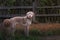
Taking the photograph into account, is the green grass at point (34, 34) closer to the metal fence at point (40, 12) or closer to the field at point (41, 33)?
the field at point (41, 33)

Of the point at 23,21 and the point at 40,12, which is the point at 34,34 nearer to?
the point at 23,21

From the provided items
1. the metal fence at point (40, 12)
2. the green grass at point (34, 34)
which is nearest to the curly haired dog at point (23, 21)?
the green grass at point (34, 34)

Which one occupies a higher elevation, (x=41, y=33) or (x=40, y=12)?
(x=40, y=12)

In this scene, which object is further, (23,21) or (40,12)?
(40,12)

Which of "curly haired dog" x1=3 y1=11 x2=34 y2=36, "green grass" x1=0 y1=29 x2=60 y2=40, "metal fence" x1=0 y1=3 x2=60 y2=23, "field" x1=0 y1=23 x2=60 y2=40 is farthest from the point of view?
"metal fence" x1=0 y1=3 x2=60 y2=23

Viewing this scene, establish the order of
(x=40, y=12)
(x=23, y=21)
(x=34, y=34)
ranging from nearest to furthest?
(x=23, y=21) → (x=34, y=34) → (x=40, y=12)

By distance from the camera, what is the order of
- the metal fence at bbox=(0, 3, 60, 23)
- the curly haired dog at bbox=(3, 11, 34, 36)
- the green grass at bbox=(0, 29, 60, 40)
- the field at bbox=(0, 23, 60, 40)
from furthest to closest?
1. the metal fence at bbox=(0, 3, 60, 23)
2. the field at bbox=(0, 23, 60, 40)
3. the green grass at bbox=(0, 29, 60, 40)
4. the curly haired dog at bbox=(3, 11, 34, 36)

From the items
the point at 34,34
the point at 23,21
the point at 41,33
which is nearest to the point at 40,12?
the point at 41,33

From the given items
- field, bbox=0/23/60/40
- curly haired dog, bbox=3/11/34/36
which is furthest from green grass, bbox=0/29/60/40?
curly haired dog, bbox=3/11/34/36

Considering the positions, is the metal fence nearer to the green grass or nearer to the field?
the field

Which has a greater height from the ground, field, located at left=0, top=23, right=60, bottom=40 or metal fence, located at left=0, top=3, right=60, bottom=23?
metal fence, located at left=0, top=3, right=60, bottom=23

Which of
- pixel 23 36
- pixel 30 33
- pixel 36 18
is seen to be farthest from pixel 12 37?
pixel 36 18

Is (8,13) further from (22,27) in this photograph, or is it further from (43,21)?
(22,27)

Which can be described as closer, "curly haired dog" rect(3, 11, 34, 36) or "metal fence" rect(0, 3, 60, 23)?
"curly haired dog" rect(3, 11, 34, 36)
